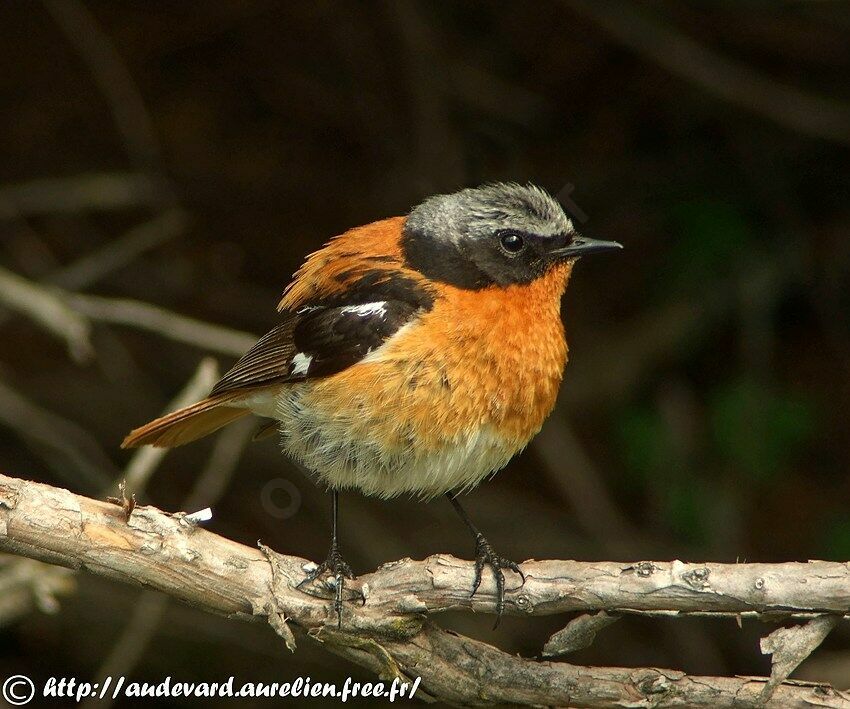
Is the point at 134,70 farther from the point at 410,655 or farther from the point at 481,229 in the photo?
the point at 410,655

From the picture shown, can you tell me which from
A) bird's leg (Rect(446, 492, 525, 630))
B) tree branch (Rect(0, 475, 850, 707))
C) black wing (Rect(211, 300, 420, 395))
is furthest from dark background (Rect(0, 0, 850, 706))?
tree branch (Rect(0, 475, 850, 707))

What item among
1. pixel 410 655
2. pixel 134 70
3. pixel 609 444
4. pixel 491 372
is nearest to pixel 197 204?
pixel 134 70

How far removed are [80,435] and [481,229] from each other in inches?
126

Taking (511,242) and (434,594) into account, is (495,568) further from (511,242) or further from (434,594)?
(511,242)

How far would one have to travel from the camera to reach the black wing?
12.6 feet

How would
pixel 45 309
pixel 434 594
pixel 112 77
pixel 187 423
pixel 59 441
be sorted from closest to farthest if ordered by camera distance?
pixel 434 594 < pixel 187 423 < pixel 45 309 < pixel 59 441 < pixel 112 77

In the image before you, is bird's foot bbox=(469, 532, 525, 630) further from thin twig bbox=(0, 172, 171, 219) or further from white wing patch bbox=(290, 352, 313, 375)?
thin twig bbox=(0, 172, 171, 219)

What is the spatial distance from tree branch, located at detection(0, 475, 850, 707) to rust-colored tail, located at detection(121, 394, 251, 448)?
2.89ft

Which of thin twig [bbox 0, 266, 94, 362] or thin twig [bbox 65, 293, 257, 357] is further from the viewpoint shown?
thin twig [bbox 65, 293, 257, 357]

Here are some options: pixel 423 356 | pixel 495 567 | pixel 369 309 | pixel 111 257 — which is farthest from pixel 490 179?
pixel 495 567

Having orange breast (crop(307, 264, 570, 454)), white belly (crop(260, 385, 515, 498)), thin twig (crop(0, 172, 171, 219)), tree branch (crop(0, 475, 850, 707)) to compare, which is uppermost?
thin twig (crop(0, 172, 171, 219))

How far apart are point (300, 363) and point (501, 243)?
82 centimetres

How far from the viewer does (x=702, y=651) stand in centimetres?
641

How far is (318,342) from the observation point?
13.0 feet
